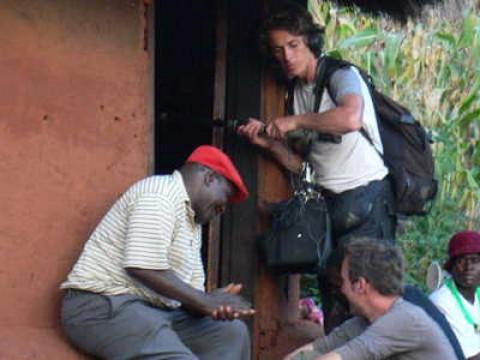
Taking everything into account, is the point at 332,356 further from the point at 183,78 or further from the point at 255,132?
the point at 183,78

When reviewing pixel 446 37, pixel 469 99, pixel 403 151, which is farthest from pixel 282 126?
pixel 446 37

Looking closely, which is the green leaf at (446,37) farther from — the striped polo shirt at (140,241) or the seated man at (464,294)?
the striped polo shirt at (140,241)

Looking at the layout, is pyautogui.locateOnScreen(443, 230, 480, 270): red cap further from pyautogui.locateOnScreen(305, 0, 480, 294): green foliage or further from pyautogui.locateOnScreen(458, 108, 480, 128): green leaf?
pyautogui.locateOnScreen(458, 108, 480, 128): green leaf

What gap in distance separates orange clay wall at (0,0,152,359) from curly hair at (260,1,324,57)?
0.73m

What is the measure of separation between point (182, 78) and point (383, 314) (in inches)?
126

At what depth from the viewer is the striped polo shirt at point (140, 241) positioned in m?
5.38

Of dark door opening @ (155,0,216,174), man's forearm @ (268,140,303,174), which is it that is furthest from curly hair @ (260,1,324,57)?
dark door opening @ (155,0,216,174)

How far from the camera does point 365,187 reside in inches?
253

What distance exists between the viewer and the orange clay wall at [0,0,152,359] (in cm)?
565

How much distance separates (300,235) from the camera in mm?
6484

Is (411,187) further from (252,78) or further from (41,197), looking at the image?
(41,197)

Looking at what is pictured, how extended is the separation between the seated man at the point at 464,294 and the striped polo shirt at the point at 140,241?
200 cm

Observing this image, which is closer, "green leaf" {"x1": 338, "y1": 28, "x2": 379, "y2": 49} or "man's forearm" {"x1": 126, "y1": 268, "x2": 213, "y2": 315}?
"man's forearm" {"x1": 126, "y1": 268, "x2": 213, "y2": 315}

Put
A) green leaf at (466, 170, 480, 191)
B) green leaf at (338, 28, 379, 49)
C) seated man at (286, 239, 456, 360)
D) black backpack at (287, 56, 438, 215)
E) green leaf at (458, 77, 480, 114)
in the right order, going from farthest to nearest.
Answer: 1. green leaf at (458, 77, 480, 114)
2. green leaf at (338, 28, 379, 49)
3. green leaf at (466, 170, 480, 191)
4. black backpack at (287, 56, 438, 215)
5. seated man at (286, 239, 456, 360)
